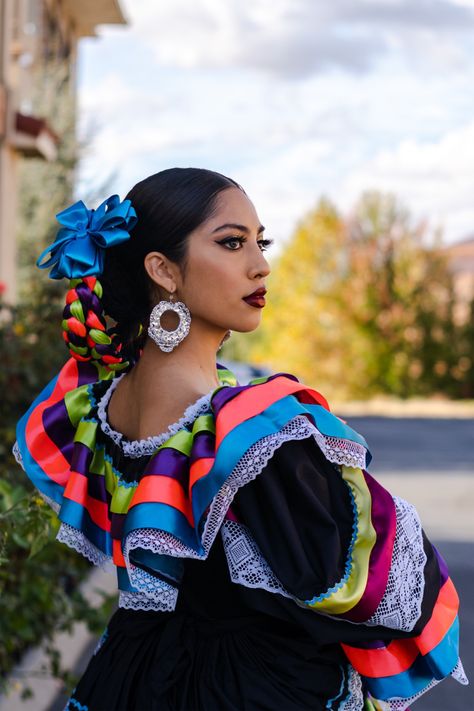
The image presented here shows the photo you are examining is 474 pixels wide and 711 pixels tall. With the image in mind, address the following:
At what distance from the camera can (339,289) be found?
96.0 feet

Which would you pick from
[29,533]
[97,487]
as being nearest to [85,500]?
[97,487]

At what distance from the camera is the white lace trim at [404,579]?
2.04m

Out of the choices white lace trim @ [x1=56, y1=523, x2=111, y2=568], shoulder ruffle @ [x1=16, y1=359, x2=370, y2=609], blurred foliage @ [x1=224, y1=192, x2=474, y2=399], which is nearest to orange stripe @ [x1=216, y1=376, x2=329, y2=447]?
shoulder ruffle @ [x1=16, y1=359, x2=370, y2=609]

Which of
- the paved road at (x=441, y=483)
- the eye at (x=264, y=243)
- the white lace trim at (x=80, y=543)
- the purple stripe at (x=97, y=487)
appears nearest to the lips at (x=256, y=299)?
the eye at (x=264, y=243)

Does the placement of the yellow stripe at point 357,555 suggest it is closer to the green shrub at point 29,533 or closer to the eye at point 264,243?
the eye at point 264,243

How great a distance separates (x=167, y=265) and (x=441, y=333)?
26761 mm

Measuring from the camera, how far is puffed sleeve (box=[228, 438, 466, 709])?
6.48ft

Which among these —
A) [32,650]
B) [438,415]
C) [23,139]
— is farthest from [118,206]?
[438,415]

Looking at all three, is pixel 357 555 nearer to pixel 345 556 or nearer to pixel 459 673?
pixel 345 556

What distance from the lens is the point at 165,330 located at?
2.22 metres

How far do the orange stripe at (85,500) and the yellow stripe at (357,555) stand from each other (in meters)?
0.62

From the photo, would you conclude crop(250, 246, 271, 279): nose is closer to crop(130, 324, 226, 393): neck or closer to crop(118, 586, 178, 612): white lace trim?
crop(130, 324, 226, 393): neck

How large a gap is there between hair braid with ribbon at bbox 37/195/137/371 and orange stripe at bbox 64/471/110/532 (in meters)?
0.27

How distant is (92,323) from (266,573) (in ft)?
2.39
